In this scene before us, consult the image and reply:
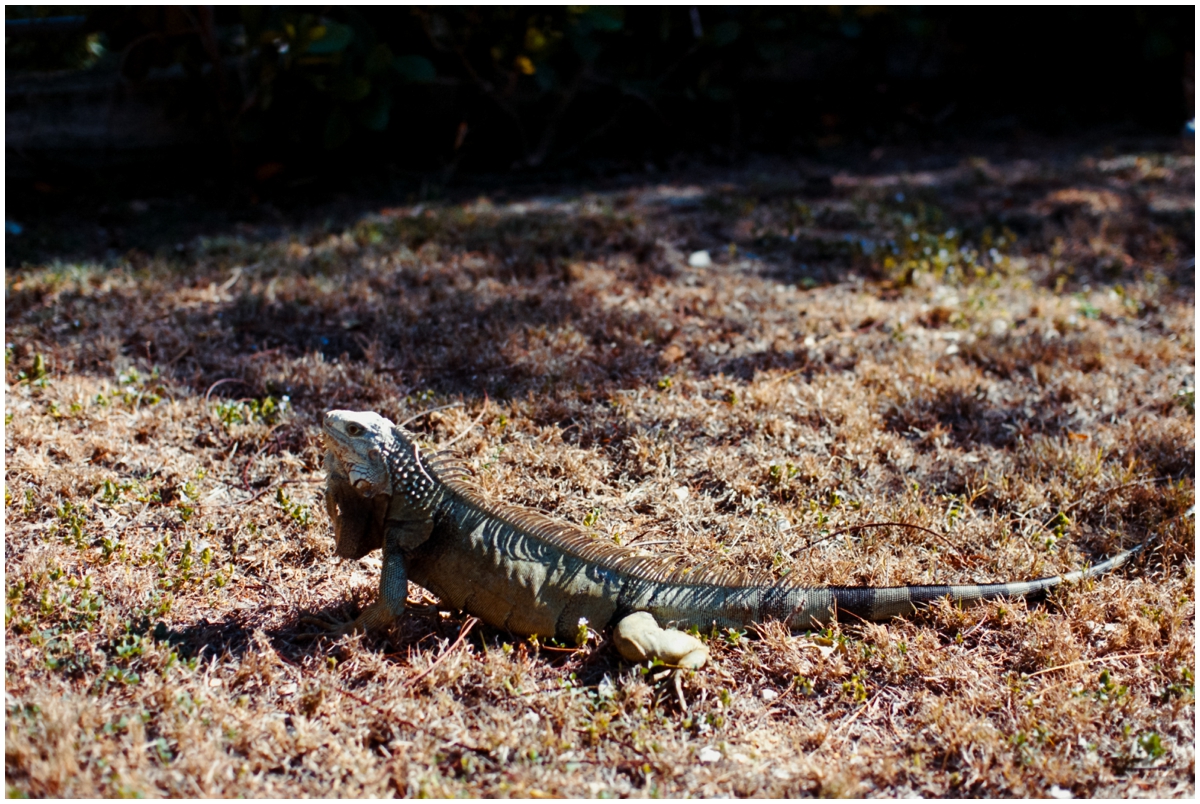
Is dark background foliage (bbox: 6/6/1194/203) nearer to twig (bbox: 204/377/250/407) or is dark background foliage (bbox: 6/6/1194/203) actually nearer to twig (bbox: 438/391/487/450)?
twig (bbox: 204/377/250/407)

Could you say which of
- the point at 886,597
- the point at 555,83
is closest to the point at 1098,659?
the point at 886,597

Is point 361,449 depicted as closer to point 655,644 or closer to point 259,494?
point 259,494

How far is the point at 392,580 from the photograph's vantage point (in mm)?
3033

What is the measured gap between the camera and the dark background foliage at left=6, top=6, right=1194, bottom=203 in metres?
7.39

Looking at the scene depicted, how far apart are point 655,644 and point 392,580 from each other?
90 centimetres

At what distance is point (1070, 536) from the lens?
370 cm

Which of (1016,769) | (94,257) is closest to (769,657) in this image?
(1016,769)

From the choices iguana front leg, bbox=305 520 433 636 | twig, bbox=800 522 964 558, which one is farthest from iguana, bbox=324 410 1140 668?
twig, bbox=800 522 964 558

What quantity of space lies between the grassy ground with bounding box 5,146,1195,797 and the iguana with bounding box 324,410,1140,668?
0.32ft

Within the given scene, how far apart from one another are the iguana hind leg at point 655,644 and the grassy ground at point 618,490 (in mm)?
80

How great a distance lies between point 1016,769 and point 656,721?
1.04 m

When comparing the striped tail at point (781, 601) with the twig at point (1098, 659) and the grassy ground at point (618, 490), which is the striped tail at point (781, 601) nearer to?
the grassy ground at point (618, 490)

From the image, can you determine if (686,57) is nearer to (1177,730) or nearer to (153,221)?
(153,221)

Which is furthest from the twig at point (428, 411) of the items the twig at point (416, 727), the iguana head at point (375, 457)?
the twig at point (416, 727)
